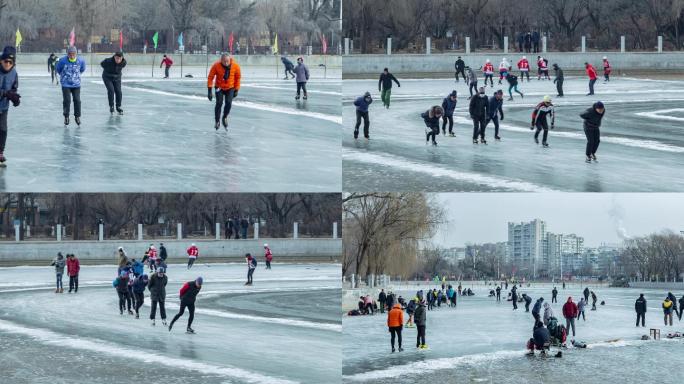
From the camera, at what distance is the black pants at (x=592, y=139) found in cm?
2005

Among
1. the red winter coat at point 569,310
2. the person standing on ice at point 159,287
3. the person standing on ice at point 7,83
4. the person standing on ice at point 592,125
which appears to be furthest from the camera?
the red winter coat at point 569,310

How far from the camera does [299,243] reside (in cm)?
4034

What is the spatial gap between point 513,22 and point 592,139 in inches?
1624

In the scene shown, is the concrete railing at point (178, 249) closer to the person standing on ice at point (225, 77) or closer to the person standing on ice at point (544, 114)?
the person standing on ice at point (544, 114)

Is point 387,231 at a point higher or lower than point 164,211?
higher

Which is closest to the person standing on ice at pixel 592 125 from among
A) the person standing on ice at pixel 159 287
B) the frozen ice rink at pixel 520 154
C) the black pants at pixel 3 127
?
the frozen ice rink at pixel 520 154

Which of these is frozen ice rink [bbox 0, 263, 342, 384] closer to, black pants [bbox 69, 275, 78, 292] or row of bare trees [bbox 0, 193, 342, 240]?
black pants [bbox 69, 275, 78, 292]

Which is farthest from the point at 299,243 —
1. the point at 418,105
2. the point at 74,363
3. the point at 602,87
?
the point at 74,363

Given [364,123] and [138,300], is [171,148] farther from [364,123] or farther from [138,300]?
[364,123]

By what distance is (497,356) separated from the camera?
17.9m

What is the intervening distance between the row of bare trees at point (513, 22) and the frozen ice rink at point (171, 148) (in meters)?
26.9

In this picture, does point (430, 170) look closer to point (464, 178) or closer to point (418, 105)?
point (464, 178)

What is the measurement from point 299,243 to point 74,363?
89.2ft

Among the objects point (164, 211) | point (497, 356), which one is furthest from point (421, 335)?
point (164, 211)
